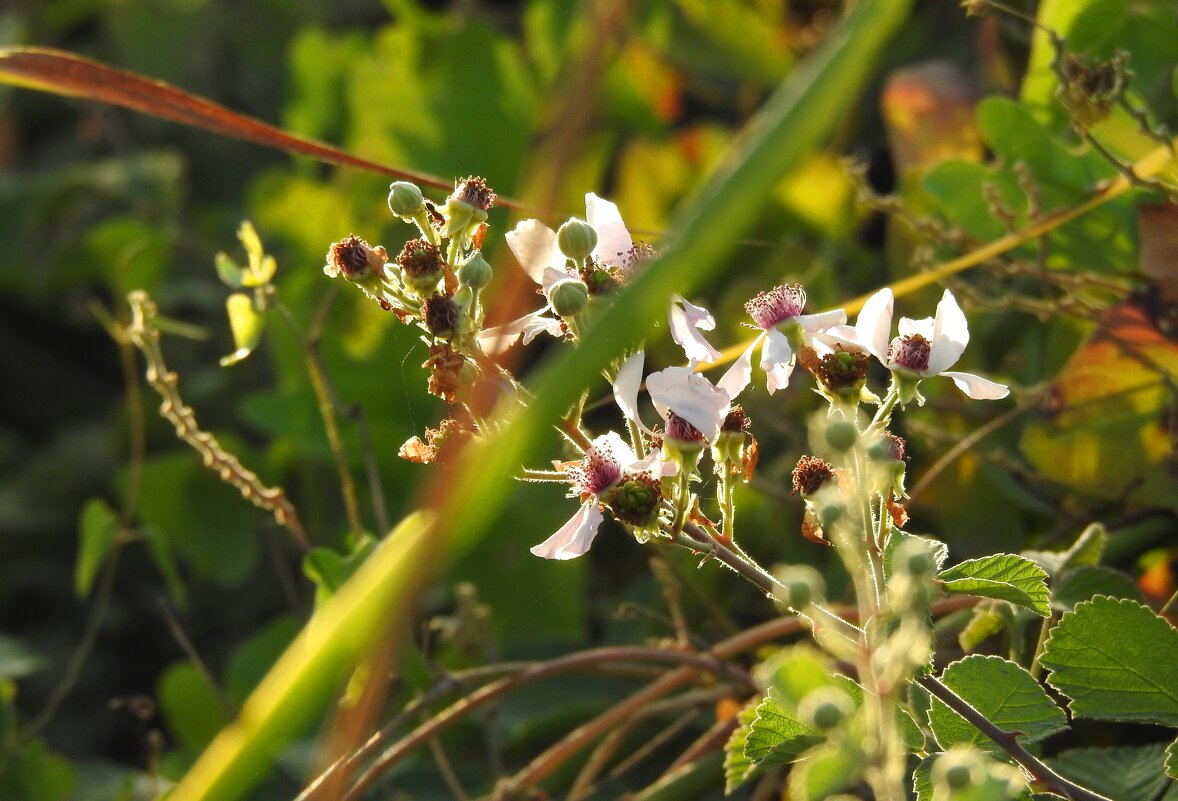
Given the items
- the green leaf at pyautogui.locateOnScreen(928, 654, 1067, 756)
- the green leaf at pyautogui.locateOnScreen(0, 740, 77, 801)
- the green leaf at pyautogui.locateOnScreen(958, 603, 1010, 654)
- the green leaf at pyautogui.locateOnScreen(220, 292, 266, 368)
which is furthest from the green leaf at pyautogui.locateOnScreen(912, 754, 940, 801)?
the green leaf at pyautogui.locateOnScreen(0, 740, 77, 801)

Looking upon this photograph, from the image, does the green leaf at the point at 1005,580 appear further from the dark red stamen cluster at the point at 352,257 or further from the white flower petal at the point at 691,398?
the dark red stamen cluster at the point at 352,257

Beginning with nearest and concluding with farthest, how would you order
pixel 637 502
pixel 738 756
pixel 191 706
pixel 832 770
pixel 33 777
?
pixel 832 770 → pixel 637 502 → pixel 738 756 → pixel 33 777 → pixel 191 706

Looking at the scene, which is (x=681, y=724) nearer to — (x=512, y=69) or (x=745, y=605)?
(x=745, y=605)

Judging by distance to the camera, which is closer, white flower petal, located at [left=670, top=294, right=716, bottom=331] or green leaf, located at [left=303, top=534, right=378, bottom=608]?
white flower petal, located at [left=670, top=294, right=716, bottom=331]

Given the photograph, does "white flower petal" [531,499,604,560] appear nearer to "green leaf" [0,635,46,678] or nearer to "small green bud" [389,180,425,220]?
"small green bud" [389,180,425,220]

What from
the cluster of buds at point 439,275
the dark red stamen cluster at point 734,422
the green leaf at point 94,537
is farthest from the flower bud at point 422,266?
the green leaf at point 94,537

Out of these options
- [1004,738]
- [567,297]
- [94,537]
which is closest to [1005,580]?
[1004,738]

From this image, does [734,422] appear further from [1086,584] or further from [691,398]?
[1086,584]
